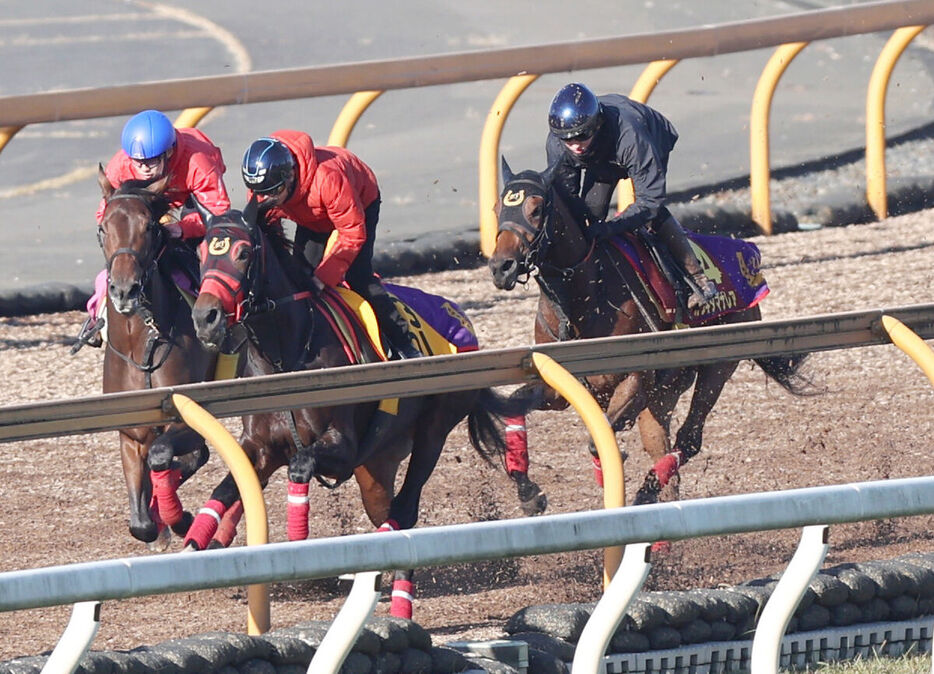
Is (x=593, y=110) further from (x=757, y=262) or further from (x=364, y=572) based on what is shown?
(x=364, y=572)

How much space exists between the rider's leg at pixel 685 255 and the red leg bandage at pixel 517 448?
0.94 meters

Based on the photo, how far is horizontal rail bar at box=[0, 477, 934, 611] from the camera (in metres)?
3.80

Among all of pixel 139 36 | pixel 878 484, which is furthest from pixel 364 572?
pixel 139 36

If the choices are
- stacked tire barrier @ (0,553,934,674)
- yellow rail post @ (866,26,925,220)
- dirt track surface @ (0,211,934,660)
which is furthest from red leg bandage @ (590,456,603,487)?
yellow rail post @ (866,26,925,220)

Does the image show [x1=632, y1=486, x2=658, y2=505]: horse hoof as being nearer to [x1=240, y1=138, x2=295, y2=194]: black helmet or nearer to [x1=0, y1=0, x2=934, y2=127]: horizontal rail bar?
[x1=240, y1=138, x2=295, y2=194]: black helmet

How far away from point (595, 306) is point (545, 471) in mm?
904

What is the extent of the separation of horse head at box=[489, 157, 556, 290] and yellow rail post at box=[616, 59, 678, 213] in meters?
3.08

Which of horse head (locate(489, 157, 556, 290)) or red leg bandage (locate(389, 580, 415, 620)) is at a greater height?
horse head (locate(489, 157, 556, 290))

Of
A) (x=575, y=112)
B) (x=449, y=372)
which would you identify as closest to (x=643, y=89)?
(x=575, y=112)

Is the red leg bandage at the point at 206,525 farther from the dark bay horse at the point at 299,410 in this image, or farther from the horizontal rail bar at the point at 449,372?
the horizontal rail bar at the point at 449,372

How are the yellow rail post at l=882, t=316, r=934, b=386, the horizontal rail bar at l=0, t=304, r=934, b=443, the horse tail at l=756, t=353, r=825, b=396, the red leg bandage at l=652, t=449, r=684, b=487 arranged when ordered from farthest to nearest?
the horse tail at l=756, t=353, r=825, b=396 < the red leg bandage at l=652, t=449, r=684, b=487 < the yellow rail post at l=882, t=316, r=934, b=386 < the horizontal rail bar at l=0, t=304, r=934, b=443

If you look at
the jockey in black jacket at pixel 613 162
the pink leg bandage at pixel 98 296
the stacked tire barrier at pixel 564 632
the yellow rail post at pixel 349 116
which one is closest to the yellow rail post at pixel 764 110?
the yellow rail post at pixel 349 116

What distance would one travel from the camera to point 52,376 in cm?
976

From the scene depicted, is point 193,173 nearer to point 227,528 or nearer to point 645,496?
point 227,528
